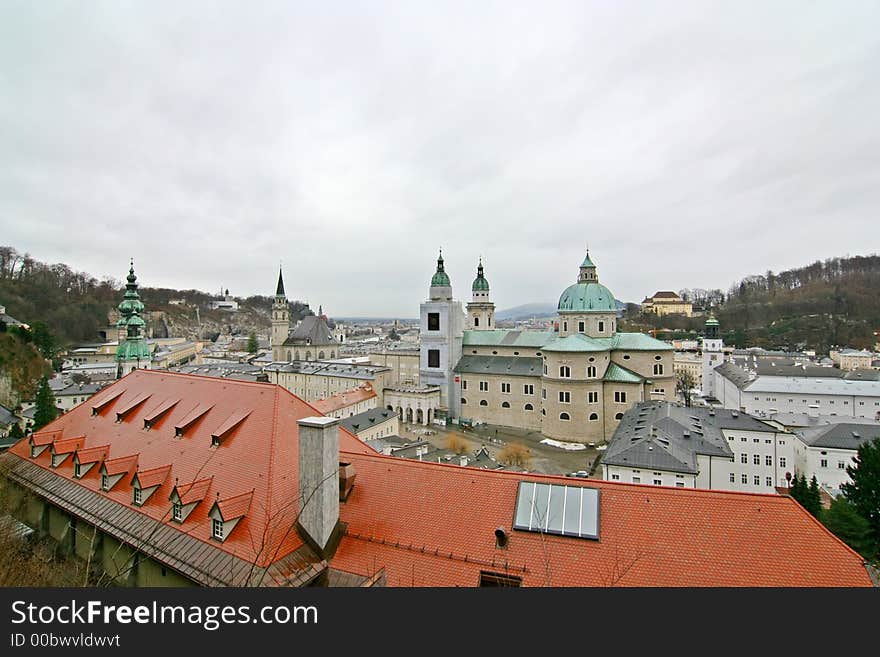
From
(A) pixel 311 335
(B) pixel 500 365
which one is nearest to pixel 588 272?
(B) pixel 500 365

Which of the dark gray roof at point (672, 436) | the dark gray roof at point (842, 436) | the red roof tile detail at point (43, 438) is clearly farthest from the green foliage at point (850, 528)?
the red roof tile detail at point (43, 438)

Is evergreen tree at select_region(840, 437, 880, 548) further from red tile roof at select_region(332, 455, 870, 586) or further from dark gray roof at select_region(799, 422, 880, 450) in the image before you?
red tile roof at select_region(332, 455, 870, 586)

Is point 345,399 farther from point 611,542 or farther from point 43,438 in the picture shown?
point 611,542

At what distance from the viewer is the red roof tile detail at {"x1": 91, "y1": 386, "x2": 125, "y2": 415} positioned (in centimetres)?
1658

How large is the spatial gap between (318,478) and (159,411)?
8937 millimetres

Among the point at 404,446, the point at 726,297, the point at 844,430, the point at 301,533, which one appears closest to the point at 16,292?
the point at 404,446

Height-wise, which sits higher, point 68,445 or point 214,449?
point 214,449

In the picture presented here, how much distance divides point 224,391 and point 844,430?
35.2 metres

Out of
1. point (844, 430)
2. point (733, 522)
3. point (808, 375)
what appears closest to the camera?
point (733, 522)

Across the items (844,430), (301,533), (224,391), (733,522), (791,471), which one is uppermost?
(224,391)

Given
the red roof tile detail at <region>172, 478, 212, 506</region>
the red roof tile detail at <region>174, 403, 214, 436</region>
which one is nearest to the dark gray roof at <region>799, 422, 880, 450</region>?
Answer: the red roof tile detail at <region>172, 478, 212, 506</region>

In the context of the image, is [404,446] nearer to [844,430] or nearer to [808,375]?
[844,430]

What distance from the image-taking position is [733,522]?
26.0ft

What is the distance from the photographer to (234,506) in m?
9.58
